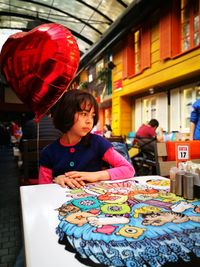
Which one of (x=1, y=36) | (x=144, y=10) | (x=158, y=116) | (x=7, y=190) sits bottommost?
(x=7, y=190)

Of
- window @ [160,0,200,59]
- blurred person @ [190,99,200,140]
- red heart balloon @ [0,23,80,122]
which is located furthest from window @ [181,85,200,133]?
red heart balloon @ [0,23,80,122]

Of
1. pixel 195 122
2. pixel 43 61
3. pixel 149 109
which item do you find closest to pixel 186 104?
pixel 149 109

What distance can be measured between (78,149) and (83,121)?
192mm

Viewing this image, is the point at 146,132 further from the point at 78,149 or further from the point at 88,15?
the point at 88,15

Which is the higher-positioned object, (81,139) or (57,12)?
(57,12)

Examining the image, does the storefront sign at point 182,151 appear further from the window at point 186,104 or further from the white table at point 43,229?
the window at point 186,104

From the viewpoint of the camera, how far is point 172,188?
0.97 metres

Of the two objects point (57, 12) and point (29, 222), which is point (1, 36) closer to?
point (29, 222)

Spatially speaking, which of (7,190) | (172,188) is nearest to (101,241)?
(172,188)

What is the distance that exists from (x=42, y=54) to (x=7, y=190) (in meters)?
2.97

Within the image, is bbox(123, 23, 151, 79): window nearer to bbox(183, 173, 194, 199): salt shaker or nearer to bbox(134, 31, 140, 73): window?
bbox(134, 31, 140, 73): window

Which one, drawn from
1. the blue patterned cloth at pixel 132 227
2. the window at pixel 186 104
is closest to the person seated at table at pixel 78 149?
the blue patterned cloth at pixel 132 227

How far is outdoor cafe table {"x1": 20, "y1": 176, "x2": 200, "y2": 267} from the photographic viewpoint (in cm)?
47

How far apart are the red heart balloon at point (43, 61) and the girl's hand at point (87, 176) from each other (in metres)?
0.64
